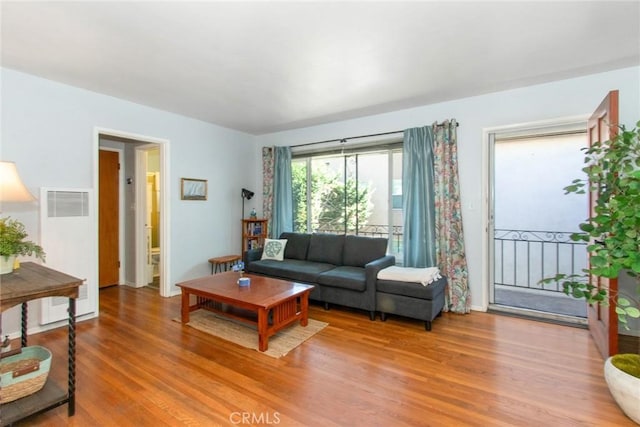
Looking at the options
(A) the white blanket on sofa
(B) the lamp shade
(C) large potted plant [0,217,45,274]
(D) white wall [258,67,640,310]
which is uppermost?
(D) white wall [258,67,640,310]

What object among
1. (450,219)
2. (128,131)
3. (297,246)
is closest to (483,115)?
(450,219)

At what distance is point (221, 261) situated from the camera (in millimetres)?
4543

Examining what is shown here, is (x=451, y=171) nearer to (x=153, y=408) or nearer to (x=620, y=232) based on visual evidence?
(x=620, y=232)

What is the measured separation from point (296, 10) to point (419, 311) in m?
2.76

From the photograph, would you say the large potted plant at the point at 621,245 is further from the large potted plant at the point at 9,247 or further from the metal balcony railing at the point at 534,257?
the large potted plant at the point at 9,247

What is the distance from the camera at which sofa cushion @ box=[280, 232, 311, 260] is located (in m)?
4.51

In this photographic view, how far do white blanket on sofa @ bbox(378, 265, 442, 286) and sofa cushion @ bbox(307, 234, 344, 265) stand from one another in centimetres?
92

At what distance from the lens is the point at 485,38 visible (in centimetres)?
227

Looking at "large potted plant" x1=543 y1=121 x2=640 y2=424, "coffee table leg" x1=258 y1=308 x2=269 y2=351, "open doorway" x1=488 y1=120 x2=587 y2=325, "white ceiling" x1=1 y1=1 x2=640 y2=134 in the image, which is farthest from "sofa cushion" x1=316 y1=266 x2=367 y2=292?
"white ceiling" x1=1 y1=1 x2=640 y2=134

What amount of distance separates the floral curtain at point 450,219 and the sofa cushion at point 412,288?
0.28 metres

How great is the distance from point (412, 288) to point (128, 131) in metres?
3.71

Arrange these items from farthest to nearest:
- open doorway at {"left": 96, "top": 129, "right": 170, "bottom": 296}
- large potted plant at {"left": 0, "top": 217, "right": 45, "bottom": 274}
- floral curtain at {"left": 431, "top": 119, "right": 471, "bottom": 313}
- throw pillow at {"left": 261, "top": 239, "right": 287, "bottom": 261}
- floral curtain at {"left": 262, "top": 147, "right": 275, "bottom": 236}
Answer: floral curtain at {"left": 262, "top": 147, "right": 275, "bottom": 236}
open doorway at {"left": 96, "top": 129, "right": 170, "bottom": 296}
throw pillow at {"left": 261, "top": 239, "right": 287, "bottom": 261}
floral curtain at {"left": 431, "top": 119, "right": 471, "bottom": 313}
large potted plant at {"left": 0, "top": 217, "right": 45, "bottom": 274}

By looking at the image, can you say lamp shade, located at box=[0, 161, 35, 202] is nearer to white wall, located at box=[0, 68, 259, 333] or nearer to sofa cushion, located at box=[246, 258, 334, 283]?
white wall, located at box=[0, 68, 259, 333]

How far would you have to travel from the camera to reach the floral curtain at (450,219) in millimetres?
3541
